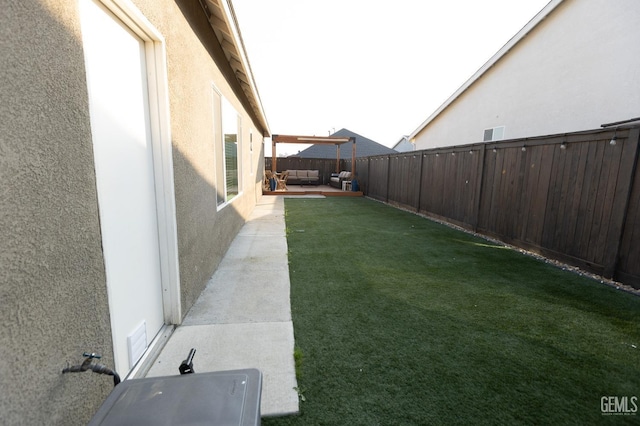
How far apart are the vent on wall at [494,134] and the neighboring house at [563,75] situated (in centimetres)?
3

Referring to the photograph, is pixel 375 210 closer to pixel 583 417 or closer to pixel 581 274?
pixel 581 274

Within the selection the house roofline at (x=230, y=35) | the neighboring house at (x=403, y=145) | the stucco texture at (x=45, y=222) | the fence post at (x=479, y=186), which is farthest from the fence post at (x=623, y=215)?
the neighboring house at (x=403, y=145)

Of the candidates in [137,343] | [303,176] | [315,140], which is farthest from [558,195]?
[303,176]

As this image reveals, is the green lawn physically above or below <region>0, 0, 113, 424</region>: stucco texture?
below

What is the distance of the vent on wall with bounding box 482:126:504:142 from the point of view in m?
9.72

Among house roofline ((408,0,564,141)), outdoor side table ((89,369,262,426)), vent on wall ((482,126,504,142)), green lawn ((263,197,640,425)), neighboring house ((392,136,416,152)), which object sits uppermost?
house roofline ((408,0,564,141))

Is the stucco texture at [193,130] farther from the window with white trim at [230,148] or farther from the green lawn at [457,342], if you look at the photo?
the green lawn at [457,342]

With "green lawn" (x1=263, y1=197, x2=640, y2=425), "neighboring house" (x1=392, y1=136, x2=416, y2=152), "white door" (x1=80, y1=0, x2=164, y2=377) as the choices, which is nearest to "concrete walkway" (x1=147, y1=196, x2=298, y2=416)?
"green lawn" (x1=263, y1=197, x2=640, y2=425)

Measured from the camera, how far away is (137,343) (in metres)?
1.94

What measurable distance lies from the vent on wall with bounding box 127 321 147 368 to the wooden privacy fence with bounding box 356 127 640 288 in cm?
504

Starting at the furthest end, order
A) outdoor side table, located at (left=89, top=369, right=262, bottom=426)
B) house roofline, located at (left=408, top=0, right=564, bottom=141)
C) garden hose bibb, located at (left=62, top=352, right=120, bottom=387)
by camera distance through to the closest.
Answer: house roofline, located at (left=408, top=0, right=564, bottom=141)
garden hose bibb, located at (left=62, top=352, right=120, bottom=387)
outdoor side table, located at (left=89, top=369, right=262, bottom=426)

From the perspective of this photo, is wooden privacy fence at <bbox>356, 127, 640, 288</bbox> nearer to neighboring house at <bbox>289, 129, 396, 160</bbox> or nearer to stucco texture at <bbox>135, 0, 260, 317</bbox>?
stucco texture at <bbox>135, 0, 260, 317</bbox>

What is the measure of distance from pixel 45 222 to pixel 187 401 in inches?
32.8

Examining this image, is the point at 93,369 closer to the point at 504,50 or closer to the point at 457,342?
the point at 457,342
